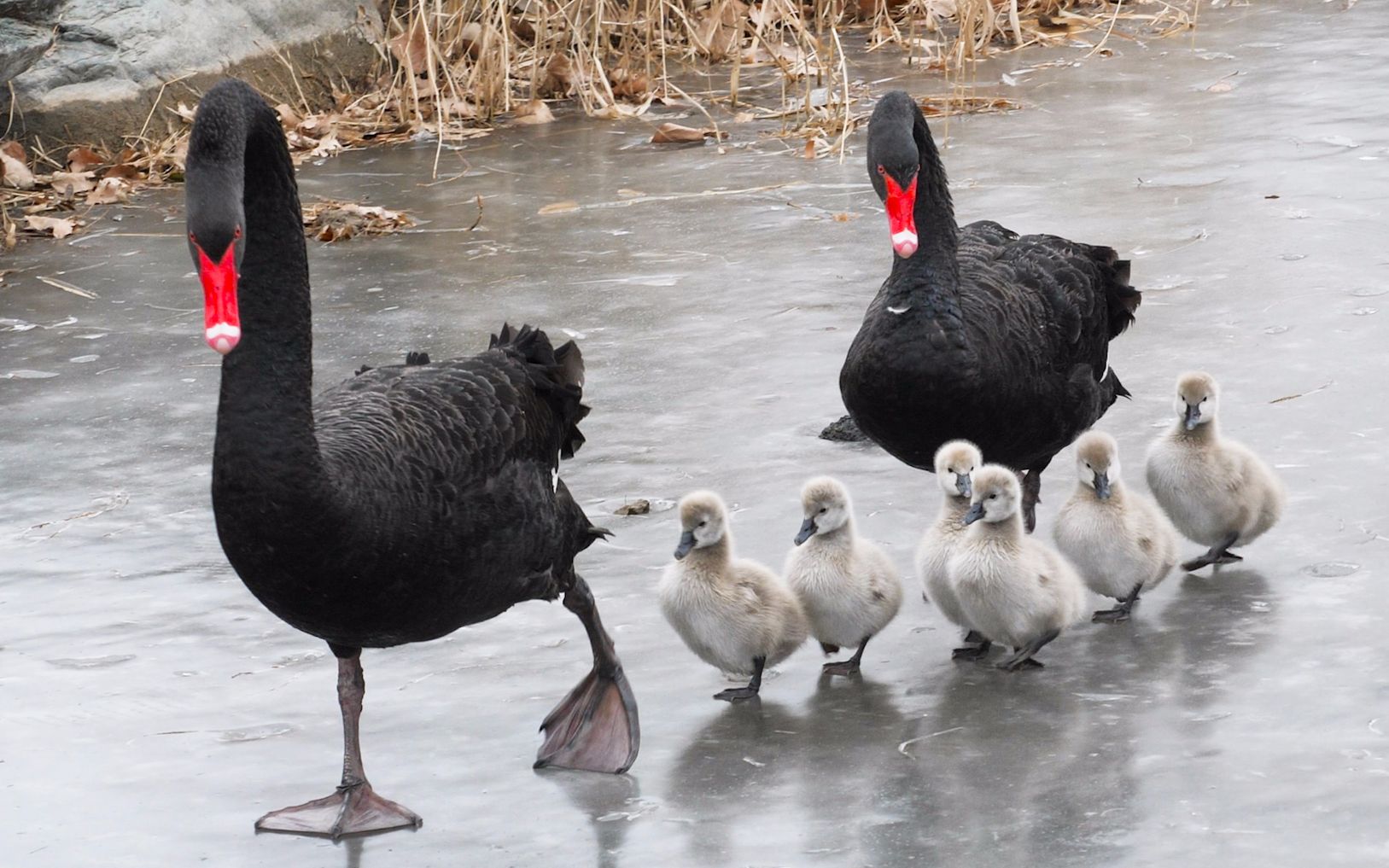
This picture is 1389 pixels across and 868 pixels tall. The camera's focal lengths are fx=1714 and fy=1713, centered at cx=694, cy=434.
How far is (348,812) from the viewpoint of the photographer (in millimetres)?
3135

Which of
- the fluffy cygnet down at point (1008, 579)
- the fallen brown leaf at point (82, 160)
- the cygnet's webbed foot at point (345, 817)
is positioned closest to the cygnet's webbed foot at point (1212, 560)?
the fluffy cygnet down at point (1008, 579)

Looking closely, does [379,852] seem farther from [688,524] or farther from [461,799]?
[688,524]

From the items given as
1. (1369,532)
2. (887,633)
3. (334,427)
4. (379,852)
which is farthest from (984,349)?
(379,852)

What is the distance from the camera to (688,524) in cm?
374

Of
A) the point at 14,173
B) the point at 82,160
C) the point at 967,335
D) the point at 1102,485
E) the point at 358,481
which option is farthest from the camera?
the point at 82,160

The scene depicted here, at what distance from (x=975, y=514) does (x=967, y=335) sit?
521mm

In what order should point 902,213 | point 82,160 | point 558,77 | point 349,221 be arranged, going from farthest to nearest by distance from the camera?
point 558,77, point 82,160, point 349,221, point 902,213

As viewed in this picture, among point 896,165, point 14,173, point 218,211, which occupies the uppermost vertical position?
point 218,211

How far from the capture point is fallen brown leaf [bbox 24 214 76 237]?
7.66 meters

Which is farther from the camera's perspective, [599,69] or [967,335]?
[599,69]

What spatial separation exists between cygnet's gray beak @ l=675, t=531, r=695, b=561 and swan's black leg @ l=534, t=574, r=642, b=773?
0.22 m

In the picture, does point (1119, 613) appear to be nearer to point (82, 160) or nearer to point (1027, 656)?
point (1027, 656)

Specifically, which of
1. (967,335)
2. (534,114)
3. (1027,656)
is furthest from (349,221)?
(1027,656)

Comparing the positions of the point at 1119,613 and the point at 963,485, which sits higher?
the point at 963,485
